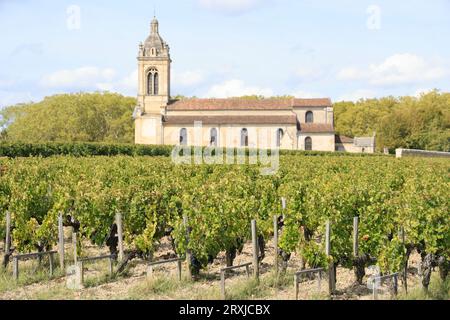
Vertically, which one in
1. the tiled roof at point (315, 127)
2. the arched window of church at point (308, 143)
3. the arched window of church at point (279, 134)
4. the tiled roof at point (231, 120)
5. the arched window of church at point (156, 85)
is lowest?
the arched window of church at point (308, 143)

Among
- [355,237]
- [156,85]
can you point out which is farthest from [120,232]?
[156,85]

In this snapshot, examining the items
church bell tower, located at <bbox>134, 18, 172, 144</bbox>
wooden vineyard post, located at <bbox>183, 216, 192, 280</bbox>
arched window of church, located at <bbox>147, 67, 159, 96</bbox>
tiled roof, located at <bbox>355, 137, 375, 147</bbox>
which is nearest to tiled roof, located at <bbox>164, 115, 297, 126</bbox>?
church bell tower, located at <bbox>134, 18, 172, 144</bbox>

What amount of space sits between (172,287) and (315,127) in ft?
179

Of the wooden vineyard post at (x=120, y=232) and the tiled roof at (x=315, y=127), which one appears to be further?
the tiled roof at (x=315, y=127)

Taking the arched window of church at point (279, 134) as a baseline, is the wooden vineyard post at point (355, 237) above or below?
below

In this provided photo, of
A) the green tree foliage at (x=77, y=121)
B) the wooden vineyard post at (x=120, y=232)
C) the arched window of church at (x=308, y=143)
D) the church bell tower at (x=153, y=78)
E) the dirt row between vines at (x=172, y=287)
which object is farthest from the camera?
the green tree foliage at (x=77, y=121)

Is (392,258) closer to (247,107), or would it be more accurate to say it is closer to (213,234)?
(213,234)

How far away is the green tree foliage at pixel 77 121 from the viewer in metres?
72.5

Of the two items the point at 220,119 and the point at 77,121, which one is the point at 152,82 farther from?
the point at 77,121

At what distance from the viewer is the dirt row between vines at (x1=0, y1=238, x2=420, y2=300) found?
9672 millimetres

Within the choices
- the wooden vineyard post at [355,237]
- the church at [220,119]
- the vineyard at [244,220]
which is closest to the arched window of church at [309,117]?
the church at [220,119]

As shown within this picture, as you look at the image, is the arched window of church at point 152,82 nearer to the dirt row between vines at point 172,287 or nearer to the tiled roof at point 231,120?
the tiled roof at point 231,120
